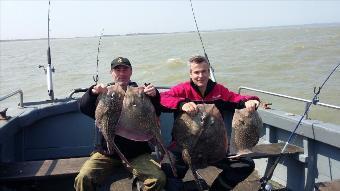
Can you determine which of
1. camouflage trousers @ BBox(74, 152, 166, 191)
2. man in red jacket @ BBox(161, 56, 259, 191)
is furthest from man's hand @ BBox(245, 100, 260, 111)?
camouflage trousers @ BBox(74, 152, 166, 191)

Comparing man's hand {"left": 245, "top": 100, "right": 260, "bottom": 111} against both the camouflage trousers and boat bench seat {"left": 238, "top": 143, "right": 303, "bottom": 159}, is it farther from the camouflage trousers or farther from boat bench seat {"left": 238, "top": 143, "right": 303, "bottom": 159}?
the camouflage trousers

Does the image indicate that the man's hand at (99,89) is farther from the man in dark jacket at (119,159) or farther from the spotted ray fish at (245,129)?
the spotted ray fish at (245,129)

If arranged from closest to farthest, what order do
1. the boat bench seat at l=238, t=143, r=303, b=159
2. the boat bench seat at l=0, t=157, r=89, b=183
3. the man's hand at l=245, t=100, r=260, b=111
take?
the man's hand at l=245, t=100, r=260, b=111
the boat bench seat at l=0, t=157, r=89, b=183
the boat bench seat at l=238, t=143, r=303, b=159

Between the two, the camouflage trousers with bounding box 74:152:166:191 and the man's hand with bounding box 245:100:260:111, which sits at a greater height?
the man's hand with bounding box 245:100:260:111

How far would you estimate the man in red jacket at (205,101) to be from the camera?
4547 mm

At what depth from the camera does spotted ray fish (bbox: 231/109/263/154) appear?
4188mm

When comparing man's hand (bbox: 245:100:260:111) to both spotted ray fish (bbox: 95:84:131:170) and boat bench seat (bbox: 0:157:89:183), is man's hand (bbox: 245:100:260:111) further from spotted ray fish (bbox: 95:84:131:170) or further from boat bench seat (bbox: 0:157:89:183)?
boat bench seat (bbox: 0:157:89:183)

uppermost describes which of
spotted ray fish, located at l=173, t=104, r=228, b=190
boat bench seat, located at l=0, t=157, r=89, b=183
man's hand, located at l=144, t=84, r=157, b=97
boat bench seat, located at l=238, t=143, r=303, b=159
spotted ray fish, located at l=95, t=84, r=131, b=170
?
man's hand, located at l=144, t=84, r=157, b=97

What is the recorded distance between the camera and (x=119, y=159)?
15.3 feet

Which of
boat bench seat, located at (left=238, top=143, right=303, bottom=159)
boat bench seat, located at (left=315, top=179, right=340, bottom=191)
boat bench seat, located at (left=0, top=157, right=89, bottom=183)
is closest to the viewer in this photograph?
boat bench seat, located at (left=315, top=179, right=340, bottom=191)

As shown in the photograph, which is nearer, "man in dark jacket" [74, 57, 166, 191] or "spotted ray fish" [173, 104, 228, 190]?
"spotted ray fish" [173, 104, 228, 190]

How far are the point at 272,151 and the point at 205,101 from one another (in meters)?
1.25

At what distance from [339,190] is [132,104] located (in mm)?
2154

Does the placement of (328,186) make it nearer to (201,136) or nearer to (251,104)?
(251,104)
